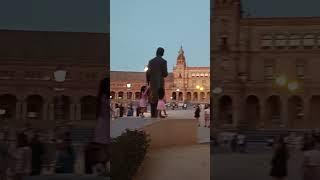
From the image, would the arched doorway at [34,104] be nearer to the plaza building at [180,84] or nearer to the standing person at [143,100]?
the standing person at [143,100]

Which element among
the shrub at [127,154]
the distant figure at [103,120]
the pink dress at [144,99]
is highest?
the pink dress at [144,99]

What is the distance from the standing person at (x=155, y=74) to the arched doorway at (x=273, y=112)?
33.7 feet

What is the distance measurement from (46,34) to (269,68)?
35.8 feet

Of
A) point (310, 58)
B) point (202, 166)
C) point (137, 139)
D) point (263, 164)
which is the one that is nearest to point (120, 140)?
point (137, 139)

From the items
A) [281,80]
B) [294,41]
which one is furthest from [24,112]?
[294,41]

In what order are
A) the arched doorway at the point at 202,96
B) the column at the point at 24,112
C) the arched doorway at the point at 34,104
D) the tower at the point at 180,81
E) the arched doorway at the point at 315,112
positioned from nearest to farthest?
the arched doorway at the point at 315,112 → the column at the point at 24,112 → the arched doorway at the point at 34,104 → the tower at the point at 180,81 → the arched doorway at the point at 202,96

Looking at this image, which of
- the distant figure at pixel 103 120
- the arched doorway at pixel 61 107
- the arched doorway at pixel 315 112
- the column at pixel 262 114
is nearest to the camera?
the distant figure at pixel 103 120

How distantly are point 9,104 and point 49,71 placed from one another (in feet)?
8.62

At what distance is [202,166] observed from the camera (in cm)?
857

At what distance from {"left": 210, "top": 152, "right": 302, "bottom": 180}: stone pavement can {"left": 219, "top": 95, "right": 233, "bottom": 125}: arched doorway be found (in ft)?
17.9

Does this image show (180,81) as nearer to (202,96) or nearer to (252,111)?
(202,96)

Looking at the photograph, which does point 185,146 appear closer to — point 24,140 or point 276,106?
point 24,140

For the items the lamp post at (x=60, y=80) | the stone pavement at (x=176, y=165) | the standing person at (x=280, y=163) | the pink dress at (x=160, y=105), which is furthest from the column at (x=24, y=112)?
the standing person at (x=280, y=163)

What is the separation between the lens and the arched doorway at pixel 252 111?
21.3 metres
